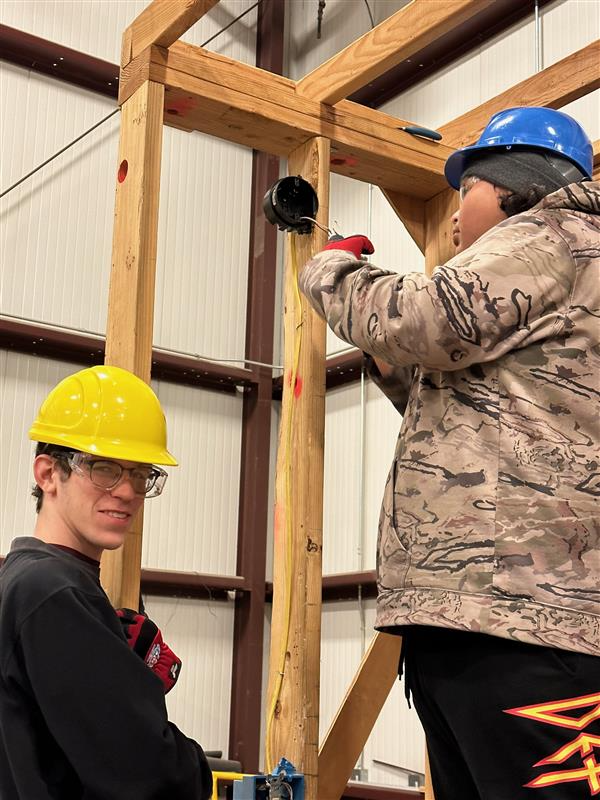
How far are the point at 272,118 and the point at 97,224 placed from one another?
6.31m

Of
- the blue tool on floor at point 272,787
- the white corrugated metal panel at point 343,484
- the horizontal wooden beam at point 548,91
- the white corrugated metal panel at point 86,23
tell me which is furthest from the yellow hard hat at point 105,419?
the white corrugated metal panel at point 86,23

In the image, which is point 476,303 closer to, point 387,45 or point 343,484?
point 387,45

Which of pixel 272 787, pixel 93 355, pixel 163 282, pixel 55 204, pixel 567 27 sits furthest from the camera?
pixel 163 282

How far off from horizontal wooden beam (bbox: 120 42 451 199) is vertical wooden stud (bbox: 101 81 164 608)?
0.37 ft

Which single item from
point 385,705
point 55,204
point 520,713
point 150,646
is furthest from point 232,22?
point 520,713

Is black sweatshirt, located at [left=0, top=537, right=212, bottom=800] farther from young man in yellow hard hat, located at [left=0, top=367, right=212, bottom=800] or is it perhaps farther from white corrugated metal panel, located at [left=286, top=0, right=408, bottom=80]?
white corrugated metal panel, located at [left=286, top=0, right=408, bottom=80]

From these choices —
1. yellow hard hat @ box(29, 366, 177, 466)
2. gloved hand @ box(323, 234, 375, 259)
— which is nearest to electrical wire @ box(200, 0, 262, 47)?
gloved hand @ box(323, 234, 375, 259)

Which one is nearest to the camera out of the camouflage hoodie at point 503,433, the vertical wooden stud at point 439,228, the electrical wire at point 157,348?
the camouflage hoodie at point 503,433

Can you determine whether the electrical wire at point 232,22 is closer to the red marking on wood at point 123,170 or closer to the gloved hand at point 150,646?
the red marking on wood at point 123,170

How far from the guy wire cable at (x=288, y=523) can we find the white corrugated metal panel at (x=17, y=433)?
5765 millimetres

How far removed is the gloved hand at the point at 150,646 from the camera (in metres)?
2.49

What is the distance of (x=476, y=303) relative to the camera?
7.68ft

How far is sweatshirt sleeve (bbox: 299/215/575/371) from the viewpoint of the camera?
2.35m

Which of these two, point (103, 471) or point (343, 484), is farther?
point (343, 484)
